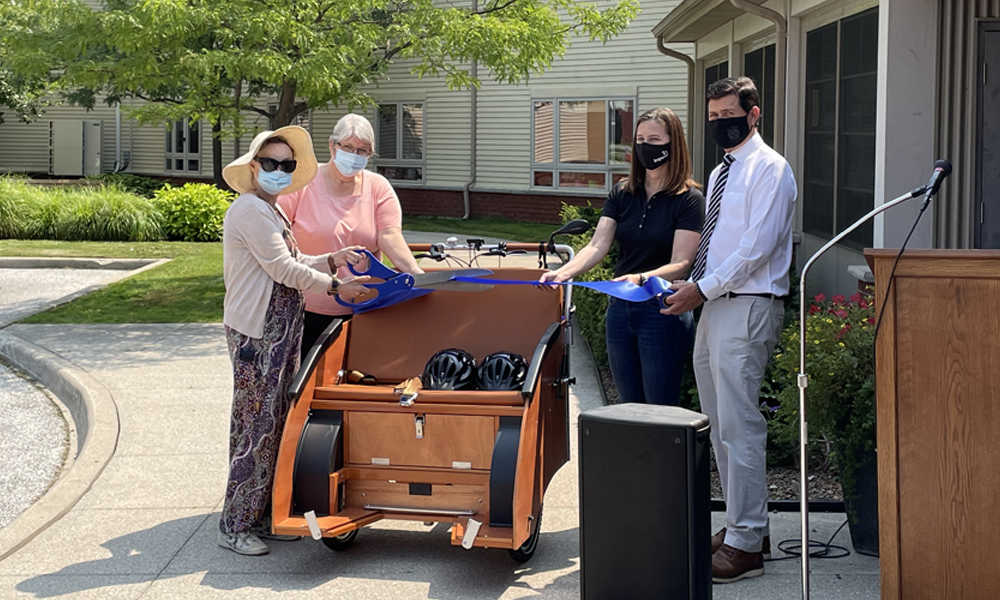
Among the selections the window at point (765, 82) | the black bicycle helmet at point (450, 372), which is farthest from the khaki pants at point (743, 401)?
the window at point (765, 82)

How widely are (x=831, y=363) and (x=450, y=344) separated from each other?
1794 millimetres

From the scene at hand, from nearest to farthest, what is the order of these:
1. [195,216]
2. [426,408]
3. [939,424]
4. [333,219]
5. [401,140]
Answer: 1. [939,424]
2. [426,408]
3. [333,219]
4. [195,216]
5. [401,140]

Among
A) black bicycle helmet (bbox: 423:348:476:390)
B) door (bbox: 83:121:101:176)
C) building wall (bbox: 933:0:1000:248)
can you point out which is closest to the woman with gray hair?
black bicycle helmet (bbox: 423:348:476:390)

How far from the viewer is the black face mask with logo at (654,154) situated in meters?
5.00

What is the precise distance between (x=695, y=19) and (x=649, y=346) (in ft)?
28.3

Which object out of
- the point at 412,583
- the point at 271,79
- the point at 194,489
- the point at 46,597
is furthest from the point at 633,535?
the point at 271,79

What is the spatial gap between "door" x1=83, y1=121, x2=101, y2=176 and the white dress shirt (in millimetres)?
30505

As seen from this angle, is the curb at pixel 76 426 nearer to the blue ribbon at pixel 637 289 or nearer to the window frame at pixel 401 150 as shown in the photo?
the blue ribbon at pixel 637 289

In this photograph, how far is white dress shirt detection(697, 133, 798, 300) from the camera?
14.9 ft

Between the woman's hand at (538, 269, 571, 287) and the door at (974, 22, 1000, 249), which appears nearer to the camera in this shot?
the woman's hand at (538, 269, 571, 287)

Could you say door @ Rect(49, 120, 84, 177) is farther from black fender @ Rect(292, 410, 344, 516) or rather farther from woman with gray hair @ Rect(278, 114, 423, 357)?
black fender @ Rect(292, 410, 344, 516)

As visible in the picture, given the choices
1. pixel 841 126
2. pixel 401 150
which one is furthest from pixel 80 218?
pixel 841 126

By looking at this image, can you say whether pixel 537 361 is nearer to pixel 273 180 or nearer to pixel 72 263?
pixel 273 180

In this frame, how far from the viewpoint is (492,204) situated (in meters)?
25.7
